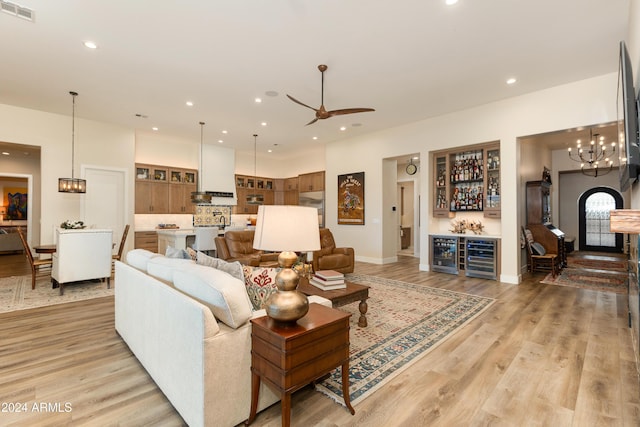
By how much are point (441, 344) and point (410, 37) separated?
3326 millimetres

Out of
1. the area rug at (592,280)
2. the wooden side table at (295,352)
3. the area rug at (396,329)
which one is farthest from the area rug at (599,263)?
the wooden side table at (295,352)

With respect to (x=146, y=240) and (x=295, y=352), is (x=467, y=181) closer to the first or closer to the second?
(x=295, y=352)

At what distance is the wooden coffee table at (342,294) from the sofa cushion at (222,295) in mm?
1235

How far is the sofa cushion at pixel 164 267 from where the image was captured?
2162 mm

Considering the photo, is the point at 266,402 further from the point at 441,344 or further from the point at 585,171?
the point at 585,171

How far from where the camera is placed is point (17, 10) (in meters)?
2.94

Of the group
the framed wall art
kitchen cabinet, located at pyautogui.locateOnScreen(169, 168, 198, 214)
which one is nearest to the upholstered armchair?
kitchen cabinet, located at pyautogui.locateOnScreen(169, 168, 198, 214)

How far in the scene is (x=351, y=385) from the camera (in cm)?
208

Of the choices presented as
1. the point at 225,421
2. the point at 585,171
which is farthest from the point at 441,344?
the point at 585,171

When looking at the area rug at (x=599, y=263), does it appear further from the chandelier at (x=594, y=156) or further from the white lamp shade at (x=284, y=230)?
the white lamp shade at (x=284, y=230)

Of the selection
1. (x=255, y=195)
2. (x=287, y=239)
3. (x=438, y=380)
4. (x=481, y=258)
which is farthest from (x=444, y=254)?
(x=255, y=195)

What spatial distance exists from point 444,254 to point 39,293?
693 centimetres

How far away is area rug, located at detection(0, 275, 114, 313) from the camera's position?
12.7ft

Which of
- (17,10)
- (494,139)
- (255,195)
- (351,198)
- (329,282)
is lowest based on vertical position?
(329,282)
